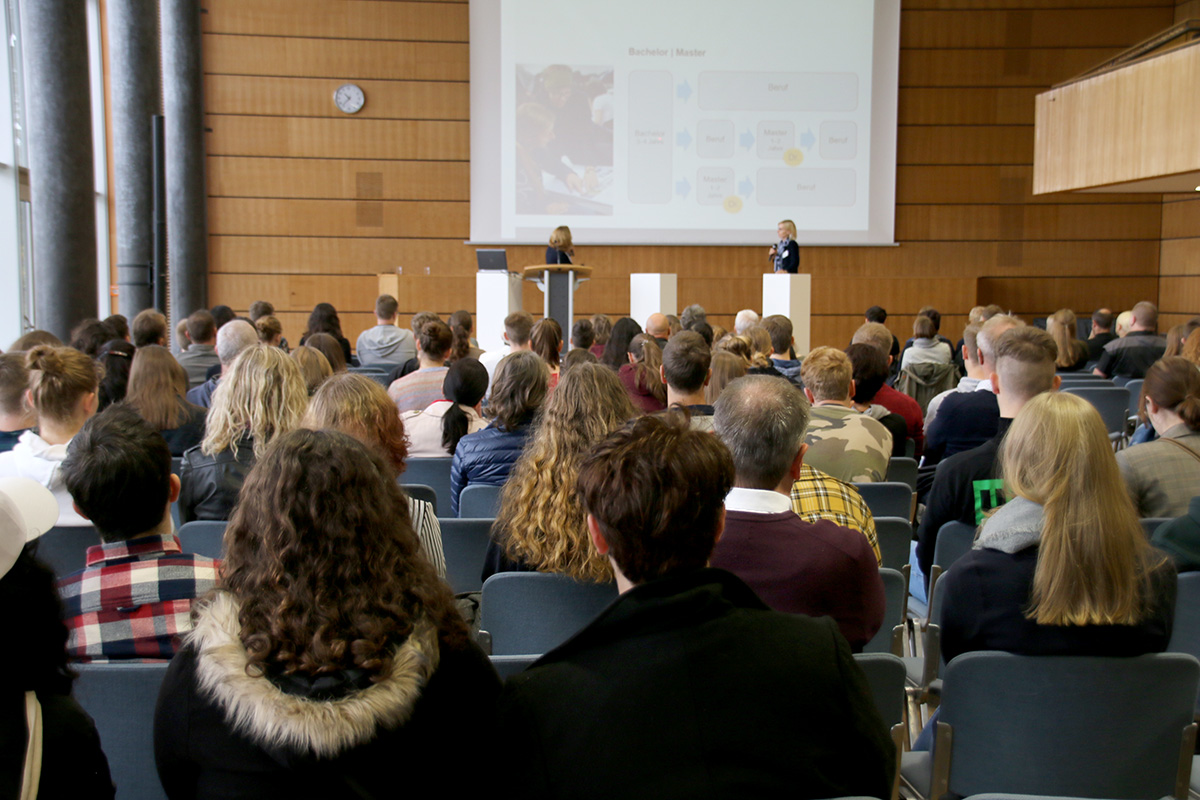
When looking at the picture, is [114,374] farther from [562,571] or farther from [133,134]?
[133,134]

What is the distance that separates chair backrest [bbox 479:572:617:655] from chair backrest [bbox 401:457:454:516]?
153cm

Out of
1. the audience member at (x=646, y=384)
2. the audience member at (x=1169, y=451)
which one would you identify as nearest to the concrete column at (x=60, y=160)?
the audience member at (x=646, y=384)

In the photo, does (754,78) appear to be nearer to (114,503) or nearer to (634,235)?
(634,235)

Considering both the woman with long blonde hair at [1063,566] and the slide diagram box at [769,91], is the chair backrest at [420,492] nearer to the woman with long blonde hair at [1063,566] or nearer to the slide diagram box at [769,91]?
the woman with long blonde hair at [1063,566]

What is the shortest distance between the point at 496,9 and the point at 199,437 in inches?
323

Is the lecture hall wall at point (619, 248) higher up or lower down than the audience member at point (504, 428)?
higher up

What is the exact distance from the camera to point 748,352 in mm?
4824

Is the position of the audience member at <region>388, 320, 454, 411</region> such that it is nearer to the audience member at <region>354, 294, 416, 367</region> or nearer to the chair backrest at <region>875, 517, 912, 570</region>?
the chair backrest at <region>875, 517, 912, 570</region>

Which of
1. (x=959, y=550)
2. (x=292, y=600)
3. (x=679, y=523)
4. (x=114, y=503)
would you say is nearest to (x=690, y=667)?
(x=679, y=523)

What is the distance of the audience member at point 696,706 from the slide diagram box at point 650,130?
33.3 ft

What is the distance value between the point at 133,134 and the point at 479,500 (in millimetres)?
7681

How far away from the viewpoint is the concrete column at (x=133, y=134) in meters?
8.68

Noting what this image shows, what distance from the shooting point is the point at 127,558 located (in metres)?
1.73

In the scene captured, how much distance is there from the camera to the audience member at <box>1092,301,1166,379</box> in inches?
255
